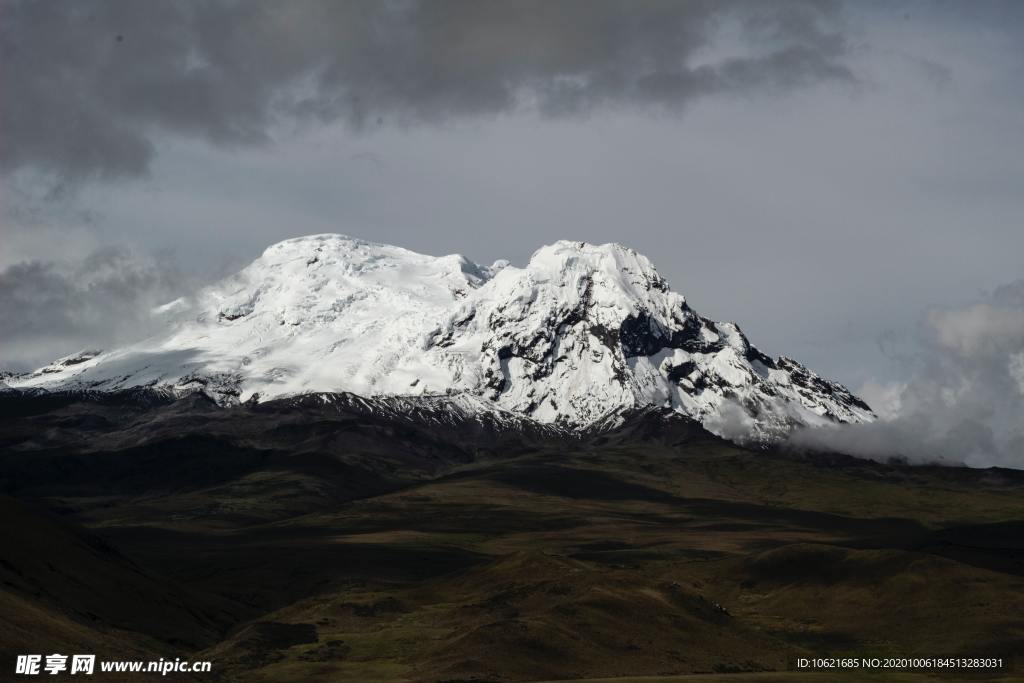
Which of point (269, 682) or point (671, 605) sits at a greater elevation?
point (671, 605)

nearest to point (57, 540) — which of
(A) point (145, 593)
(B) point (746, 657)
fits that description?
(A) point (145, 593)

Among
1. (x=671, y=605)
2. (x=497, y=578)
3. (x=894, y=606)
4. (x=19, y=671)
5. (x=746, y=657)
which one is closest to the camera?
(x=19, y=671)

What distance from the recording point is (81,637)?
133000 millimetres

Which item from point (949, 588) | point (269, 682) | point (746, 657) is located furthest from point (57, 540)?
point (949, 588)

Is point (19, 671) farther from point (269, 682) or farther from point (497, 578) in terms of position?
point (497, 578)

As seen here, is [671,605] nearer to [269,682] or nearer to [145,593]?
[269,682]

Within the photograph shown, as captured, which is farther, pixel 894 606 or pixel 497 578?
pixel 497 578

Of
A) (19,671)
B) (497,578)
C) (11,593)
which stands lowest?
(19,671)

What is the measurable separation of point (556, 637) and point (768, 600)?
6438 cm

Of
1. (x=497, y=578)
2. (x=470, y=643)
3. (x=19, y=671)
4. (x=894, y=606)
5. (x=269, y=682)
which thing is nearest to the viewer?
(x=19, y=671)

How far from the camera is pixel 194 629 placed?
17350 centimetres

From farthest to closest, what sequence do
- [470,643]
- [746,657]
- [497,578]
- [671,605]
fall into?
[497,578] → [671,605] → [746,657] → [470,643]

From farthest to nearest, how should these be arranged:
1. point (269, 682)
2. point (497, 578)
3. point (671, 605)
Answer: point (497, 578) < point (671, 605) < point (269, 682)

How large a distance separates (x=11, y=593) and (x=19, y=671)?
92.3 ft
